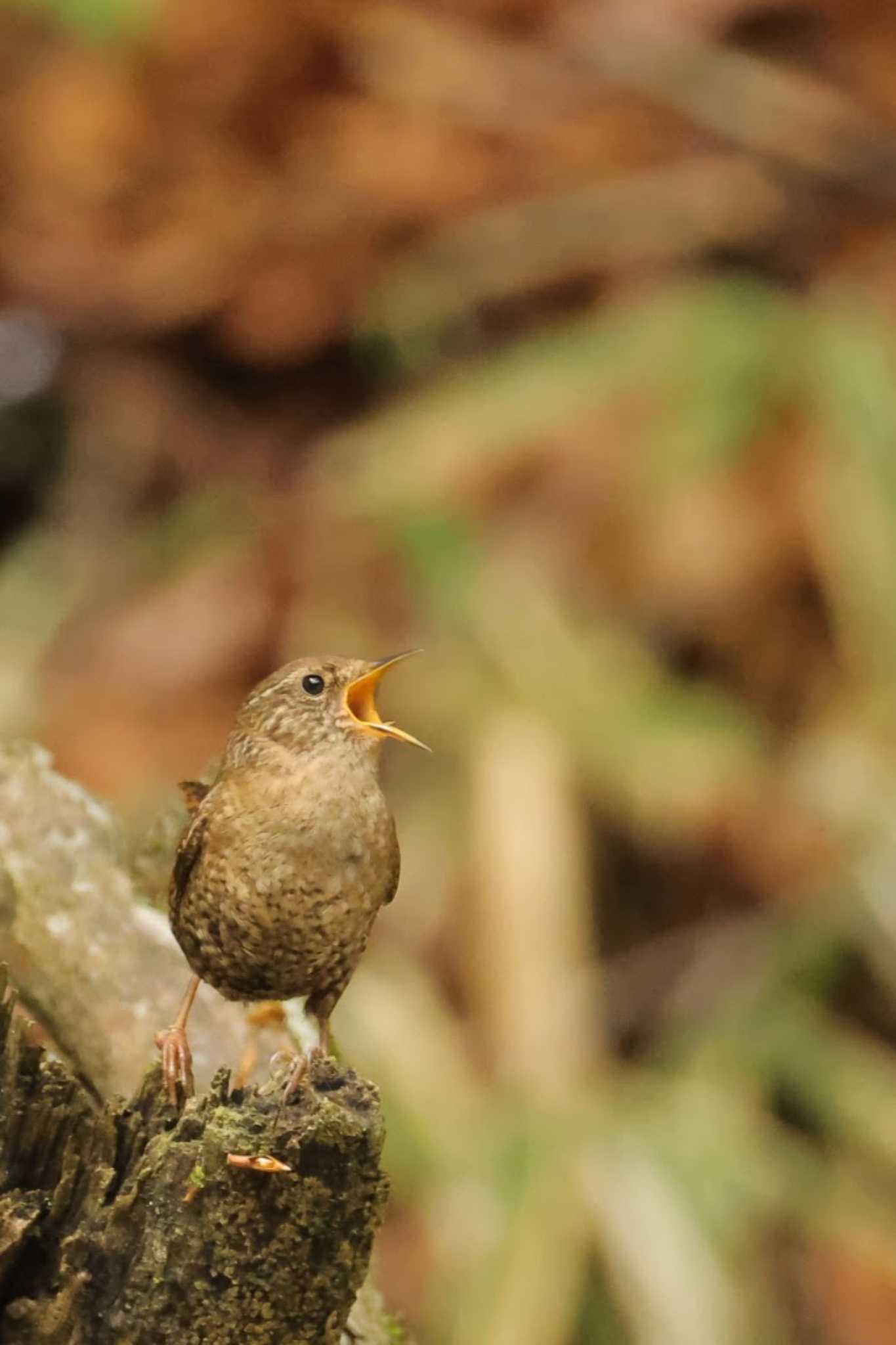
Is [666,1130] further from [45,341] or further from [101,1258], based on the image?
[45,341]

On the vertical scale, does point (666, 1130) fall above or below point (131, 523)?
below

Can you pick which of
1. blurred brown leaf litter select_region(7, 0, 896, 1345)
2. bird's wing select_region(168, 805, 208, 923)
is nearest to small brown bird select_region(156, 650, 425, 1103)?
bird's wing select_region(168, 805, 208, 923)

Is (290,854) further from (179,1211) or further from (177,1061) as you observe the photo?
(179,1211)

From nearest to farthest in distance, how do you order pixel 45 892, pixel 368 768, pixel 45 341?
pixel 368 768, pixel 45 892, pixel 45 341

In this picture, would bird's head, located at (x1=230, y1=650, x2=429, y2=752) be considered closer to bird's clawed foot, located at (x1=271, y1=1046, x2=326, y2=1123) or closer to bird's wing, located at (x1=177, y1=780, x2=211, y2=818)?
bird's wing, located at (x1=177, y1=780, x2=211, y2=818)

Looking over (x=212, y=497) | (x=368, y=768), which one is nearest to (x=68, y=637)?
(x=212, y=497)

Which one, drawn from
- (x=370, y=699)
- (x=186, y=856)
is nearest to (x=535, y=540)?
(x=370, y=699)

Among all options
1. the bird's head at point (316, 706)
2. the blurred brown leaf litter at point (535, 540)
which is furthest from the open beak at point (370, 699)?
the blurred brown leaf litter at point (535, 540)

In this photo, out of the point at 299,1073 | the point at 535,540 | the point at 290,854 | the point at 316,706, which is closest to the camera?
the point at 299,1073
